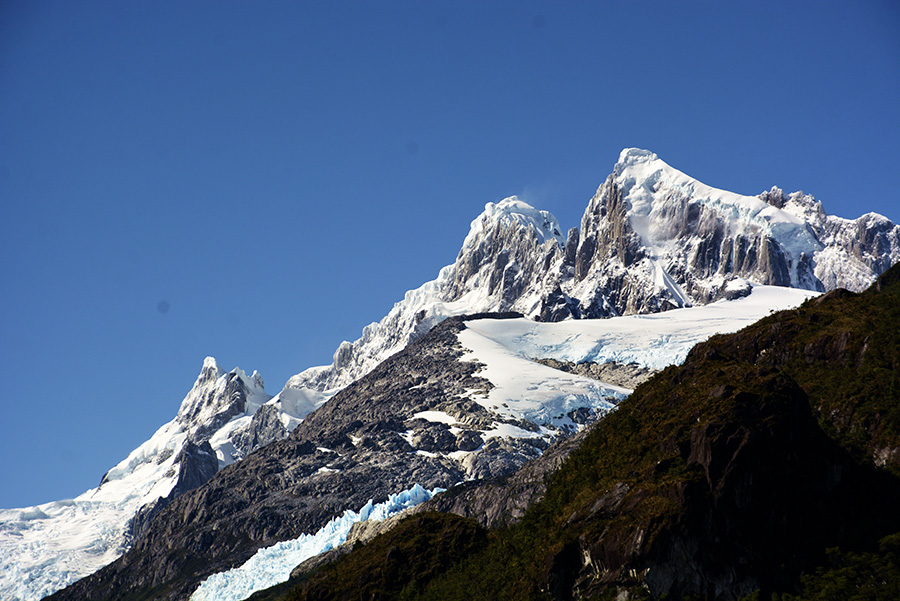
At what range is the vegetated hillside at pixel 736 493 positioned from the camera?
6300 centimetres

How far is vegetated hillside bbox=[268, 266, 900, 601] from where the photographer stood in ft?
207

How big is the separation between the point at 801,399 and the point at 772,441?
589cm

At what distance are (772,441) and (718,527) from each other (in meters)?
7.88

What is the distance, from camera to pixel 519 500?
18388cm

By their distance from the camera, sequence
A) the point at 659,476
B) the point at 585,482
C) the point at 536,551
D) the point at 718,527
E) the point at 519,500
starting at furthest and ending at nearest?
the point at 519,500 < the point at 585,482 < the point at 536,551 < the point at 659,476 < the point at 718,527

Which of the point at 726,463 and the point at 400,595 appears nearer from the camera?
the point at 726,463

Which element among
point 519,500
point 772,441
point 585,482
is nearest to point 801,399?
point 772,441

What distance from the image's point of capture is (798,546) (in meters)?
64.8

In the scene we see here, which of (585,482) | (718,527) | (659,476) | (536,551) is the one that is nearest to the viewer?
(718,527)

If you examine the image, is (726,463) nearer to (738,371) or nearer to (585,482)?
(738,371)

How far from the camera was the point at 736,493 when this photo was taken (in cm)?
6519

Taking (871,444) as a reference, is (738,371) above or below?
above

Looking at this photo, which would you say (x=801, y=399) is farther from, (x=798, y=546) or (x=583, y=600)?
(x=583, y=600)

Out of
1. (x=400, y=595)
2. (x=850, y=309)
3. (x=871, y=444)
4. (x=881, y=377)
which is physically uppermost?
(x=850, y=309)
